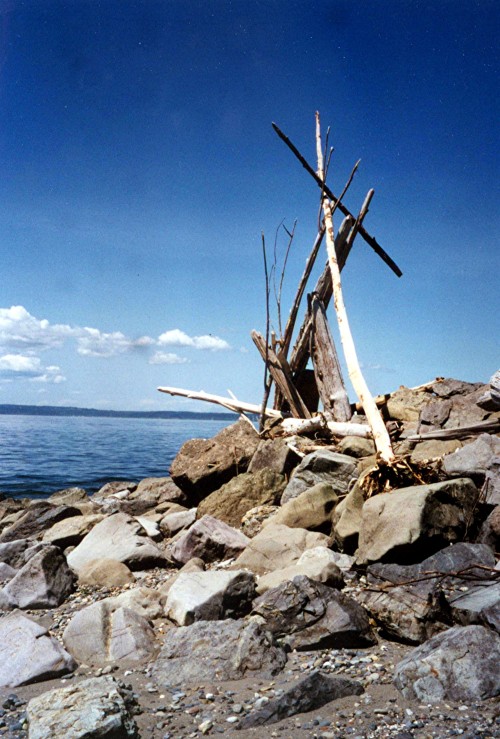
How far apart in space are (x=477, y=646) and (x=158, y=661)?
245cm

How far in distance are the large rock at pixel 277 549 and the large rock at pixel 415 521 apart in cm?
78

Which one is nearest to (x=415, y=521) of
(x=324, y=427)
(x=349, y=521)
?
(x=349, y=521)

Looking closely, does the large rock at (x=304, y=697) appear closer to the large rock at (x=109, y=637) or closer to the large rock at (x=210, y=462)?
the large rock at (x=109, y=637)

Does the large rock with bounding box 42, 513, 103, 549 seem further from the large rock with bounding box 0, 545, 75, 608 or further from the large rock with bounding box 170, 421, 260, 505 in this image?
the large rock with bounding box 0, 545, 75, 608

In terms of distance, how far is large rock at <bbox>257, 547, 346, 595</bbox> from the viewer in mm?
5160

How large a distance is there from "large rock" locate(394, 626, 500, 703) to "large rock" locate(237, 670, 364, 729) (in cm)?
37

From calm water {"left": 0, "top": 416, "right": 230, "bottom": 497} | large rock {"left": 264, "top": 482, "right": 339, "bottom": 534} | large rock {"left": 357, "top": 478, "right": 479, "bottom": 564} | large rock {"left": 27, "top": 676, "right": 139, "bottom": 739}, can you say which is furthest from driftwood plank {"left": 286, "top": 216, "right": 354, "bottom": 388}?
calm water {"left": 0, "top": 416, "right": 230, "bottom": 497}

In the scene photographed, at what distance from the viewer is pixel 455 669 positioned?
3.60m

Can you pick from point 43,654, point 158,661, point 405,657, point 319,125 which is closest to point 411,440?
point 405,657

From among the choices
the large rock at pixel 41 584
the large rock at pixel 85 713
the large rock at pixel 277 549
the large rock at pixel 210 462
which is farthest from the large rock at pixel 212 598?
the large rock at pixel 210 462

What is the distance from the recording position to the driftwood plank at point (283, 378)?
11305 mm

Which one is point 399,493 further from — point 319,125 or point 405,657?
point 319,125

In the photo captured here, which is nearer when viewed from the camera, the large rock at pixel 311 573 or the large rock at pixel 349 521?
A: the large rock at pixel 311 573

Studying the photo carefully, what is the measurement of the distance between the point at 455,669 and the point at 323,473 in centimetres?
427
